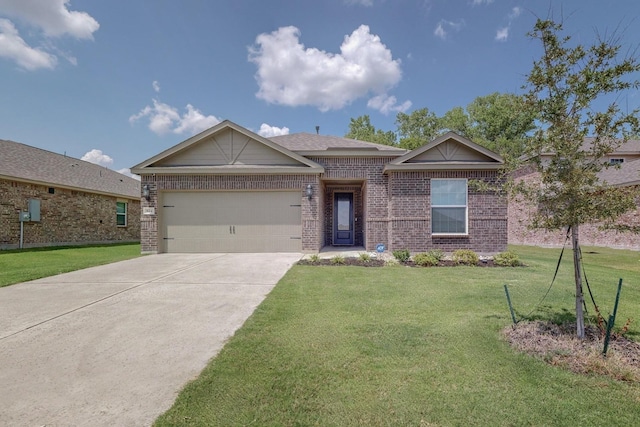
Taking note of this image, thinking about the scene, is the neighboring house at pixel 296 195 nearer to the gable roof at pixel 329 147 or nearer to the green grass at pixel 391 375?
the gable roof at pixel 329 147

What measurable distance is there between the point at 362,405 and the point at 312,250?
8.64 meters

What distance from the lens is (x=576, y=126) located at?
10.6 ft

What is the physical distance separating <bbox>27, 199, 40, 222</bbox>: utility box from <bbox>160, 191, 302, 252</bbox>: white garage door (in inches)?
329

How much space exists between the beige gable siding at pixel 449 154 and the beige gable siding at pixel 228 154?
4732 millimetres

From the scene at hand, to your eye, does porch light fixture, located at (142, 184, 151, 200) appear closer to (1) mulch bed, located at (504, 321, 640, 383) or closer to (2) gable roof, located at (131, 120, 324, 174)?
(2) gable roof, located at (131, 120, 324, 174)

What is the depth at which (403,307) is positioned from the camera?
4.55 metres

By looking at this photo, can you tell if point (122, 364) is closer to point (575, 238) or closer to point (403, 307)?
point (403, 307)

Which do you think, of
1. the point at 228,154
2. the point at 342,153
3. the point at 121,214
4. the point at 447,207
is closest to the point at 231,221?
the point at 228,154

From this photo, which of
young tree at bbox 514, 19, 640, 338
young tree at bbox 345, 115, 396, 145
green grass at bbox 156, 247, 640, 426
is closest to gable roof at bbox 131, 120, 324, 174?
green grass at bbox 156, 247, 640, 426

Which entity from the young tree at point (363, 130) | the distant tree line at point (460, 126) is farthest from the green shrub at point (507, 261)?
the young tree at point (363, 130)

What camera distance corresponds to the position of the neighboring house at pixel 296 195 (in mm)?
10500

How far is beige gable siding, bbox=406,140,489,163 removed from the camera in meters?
10.6

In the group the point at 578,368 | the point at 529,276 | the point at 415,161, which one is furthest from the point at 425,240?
the point at 578,368

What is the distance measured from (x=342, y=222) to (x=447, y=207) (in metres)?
4.83
